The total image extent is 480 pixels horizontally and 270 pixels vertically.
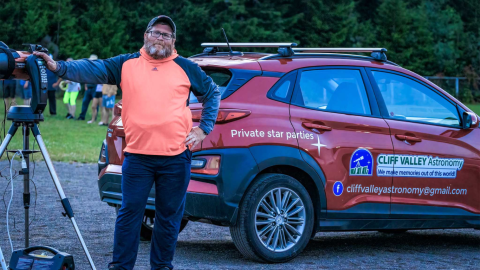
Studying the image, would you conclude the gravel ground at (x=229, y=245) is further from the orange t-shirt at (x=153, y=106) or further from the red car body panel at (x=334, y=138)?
the orange t-shirt at (x=153, y=106)

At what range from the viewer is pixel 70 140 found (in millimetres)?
16453

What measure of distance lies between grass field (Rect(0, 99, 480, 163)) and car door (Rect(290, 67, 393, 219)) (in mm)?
7286

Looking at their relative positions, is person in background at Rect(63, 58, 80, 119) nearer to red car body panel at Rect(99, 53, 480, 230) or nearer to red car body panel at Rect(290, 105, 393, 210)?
red car body panel at Rect(99, 53, 480, 230)

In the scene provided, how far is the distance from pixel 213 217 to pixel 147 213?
3.80 feet

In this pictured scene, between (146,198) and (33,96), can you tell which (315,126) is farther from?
(33,96)

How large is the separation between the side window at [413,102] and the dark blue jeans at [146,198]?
248cm

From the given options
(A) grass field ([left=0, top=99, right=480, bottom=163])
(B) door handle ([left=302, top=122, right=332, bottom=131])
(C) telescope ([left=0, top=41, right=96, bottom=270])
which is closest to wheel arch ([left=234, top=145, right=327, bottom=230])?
(B) door handle ([left=302, top=122, right=332, bottom=131])

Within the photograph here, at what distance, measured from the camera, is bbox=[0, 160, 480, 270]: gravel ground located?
20.4ft

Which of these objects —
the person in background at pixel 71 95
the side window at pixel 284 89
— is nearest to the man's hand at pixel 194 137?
the side window at pixel 284 89

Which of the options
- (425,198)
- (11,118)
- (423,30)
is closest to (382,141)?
(425,198)

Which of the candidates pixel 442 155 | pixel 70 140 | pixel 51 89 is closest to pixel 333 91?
pixel 442 155

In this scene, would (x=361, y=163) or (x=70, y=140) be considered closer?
(x=361, y=163)

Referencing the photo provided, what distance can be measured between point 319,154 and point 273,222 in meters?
0.67

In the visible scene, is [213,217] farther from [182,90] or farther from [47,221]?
[47,221]
